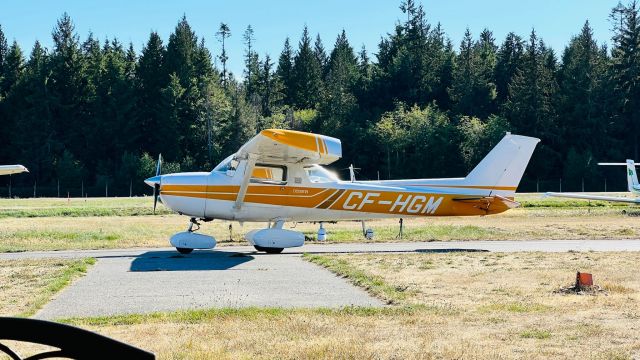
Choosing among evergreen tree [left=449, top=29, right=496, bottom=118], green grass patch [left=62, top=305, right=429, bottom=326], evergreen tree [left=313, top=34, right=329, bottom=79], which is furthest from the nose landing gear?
evergreen tree [left=313, top=34, right=329, bottom=79]

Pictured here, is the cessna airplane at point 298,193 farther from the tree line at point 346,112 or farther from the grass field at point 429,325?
the tree line at point 346,112

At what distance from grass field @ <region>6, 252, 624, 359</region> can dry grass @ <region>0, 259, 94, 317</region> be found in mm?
1643

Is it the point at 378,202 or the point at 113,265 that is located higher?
the point at 378,202

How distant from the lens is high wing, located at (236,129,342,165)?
15.0 metres

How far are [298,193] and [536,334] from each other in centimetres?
1060

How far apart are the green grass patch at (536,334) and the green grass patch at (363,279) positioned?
2.38 m

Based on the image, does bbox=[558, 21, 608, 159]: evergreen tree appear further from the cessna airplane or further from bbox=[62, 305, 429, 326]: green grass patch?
bbox=[62, 305, 429, 326]: green grass patch

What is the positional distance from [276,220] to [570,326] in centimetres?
1057

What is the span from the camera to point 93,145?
69188 mm

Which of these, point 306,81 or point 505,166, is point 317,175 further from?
point 306,81

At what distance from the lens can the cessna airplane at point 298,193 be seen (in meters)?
16.8

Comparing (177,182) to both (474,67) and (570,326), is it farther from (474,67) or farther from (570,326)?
(474,67)

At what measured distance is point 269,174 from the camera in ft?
57.3

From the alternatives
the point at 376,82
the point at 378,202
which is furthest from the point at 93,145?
the point at 378,202
